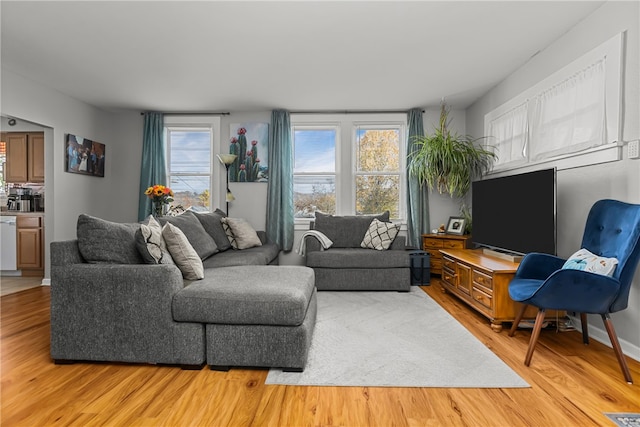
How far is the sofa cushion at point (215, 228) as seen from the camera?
404 centimetres

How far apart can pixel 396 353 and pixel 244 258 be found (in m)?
1.88

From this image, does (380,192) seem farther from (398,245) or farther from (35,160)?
(35,160)

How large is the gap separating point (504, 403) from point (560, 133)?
2.40 m

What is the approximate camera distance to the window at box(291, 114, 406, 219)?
528cm

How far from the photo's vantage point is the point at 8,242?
4801mm

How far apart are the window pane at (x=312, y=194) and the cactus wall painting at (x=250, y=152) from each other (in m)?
0.54

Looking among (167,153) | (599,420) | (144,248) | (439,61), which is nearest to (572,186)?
(439,61)

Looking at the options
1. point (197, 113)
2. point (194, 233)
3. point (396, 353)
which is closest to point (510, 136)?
point (396, 353)

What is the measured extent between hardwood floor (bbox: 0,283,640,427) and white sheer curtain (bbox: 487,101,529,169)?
2152 millimetres

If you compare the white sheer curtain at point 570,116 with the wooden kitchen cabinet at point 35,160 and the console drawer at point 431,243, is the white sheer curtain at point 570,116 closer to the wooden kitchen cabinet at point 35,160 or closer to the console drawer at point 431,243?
the console drawer at point 431,243

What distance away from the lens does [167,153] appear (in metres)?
5.41

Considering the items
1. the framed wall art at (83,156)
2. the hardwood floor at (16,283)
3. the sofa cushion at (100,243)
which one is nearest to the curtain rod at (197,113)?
the framed wall art at (83,156)

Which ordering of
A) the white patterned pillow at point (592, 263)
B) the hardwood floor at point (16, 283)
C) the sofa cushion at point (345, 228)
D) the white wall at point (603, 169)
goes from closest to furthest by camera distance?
the white patterned pillow at point (592, 263) → the white wall at point (603, 169) → the hardwood floor at point (16, 283) → the sofa cushion at point (345, 228)

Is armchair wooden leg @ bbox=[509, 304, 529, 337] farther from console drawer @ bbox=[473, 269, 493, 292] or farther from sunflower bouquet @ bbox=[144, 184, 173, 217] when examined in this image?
sunflower bouquet @ bbox=[144, 184, 173, 217]
